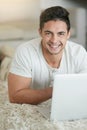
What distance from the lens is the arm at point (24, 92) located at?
1.29 metres

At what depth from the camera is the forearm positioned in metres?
1.28

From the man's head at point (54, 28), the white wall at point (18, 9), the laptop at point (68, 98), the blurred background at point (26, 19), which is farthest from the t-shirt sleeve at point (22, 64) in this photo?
the white wall at point (18, 9)

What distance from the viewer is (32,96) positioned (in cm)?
130

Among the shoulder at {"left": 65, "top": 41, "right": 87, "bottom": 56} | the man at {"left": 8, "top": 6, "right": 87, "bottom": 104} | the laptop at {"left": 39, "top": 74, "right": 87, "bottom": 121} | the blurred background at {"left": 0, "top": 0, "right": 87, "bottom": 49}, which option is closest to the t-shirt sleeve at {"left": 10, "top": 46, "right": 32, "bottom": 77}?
the man at {"left": 8, "top": 6, "right": 87, "bottom": 104}

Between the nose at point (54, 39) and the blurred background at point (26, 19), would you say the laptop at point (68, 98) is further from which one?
the blurred background at point (26, 19)

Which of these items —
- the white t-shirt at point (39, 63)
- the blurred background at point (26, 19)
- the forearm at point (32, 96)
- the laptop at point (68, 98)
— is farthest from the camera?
the blurred background at point (26, 19)

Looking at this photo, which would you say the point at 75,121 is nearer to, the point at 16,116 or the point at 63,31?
the point at 16,116

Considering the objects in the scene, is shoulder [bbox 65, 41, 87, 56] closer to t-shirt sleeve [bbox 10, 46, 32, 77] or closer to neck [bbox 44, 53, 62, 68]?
neck [bbox 44, 53, 62, 68]

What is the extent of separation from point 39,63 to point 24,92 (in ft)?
0.59

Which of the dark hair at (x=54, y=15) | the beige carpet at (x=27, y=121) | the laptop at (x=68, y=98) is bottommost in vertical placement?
the beige carpet at (x=27, y=121)

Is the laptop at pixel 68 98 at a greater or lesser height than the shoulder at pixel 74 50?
lesser

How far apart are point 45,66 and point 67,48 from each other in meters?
0.16

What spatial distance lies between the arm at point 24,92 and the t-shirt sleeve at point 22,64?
23 millimetres

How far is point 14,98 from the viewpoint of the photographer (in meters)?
1.33
